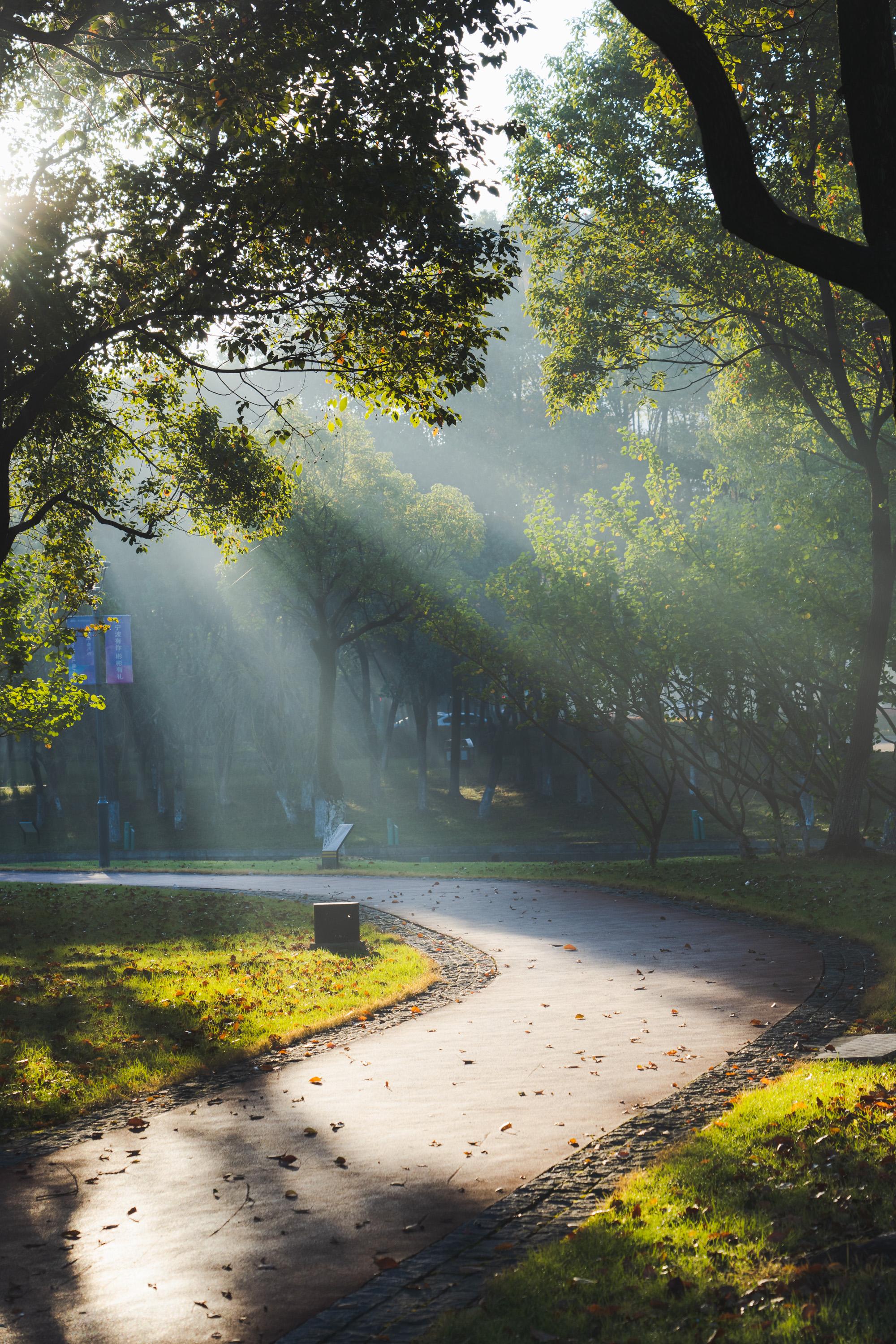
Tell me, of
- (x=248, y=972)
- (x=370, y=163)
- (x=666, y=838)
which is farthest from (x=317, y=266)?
(x=666, y=838)

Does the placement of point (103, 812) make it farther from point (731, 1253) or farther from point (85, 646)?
point (731, 1253)

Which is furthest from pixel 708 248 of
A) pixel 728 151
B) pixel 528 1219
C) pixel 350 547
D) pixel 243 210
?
pixel 350 547

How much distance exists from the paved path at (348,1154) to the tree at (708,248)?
8.91 metres

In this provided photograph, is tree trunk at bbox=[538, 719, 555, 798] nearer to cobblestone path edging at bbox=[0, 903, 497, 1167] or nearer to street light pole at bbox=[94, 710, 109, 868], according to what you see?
street light pole at bbox=[94, 710, 109, 868]

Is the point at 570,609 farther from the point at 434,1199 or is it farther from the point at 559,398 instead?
the point at 434,1199

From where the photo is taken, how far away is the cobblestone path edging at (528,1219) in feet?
13.3

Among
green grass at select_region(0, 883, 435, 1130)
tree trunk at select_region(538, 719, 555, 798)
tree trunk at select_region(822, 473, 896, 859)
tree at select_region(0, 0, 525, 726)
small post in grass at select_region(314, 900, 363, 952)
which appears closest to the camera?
green grass at select_region(0, 883, 435, 1130)

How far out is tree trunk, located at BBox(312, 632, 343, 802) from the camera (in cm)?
3369

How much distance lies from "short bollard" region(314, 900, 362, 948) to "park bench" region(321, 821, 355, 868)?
9.11 metres

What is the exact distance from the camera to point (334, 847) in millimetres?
24156

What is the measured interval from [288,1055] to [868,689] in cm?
1197

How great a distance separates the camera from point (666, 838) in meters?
34.8

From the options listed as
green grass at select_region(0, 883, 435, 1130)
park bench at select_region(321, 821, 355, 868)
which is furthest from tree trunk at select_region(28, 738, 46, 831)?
green grass at select_region(0, 883, 435, 1130)

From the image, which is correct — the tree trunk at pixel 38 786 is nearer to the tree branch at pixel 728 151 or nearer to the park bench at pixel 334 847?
the park bench at pixel 334 847
